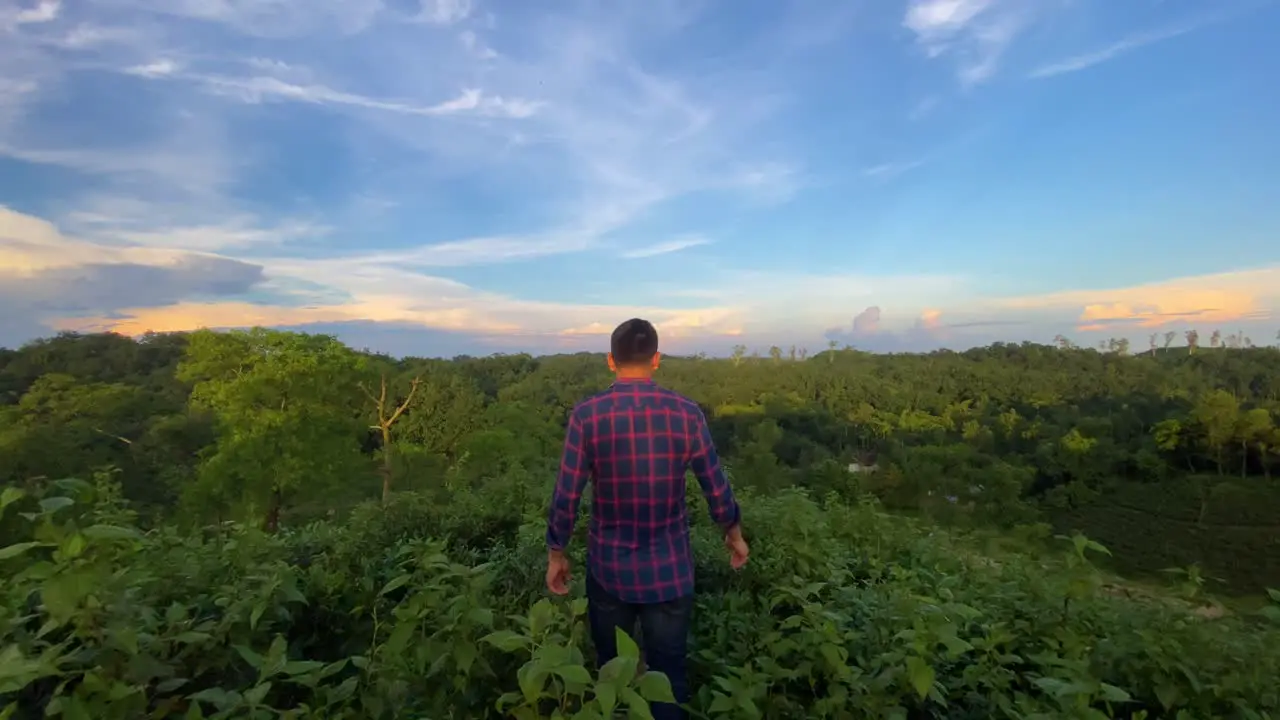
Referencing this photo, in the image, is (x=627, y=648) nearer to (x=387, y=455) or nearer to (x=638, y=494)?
(x=638, y=494)

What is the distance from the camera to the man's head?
2814 millimetres

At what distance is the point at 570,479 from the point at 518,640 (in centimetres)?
129

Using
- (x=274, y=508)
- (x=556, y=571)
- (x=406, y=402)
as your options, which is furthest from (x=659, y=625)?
(x=406, y=402)

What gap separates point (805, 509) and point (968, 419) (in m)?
73.3

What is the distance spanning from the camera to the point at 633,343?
9.24 feet

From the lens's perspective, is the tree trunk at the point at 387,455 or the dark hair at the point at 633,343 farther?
the tree trunk at the point at 387,455

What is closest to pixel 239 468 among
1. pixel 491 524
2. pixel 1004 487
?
pixel 491 524

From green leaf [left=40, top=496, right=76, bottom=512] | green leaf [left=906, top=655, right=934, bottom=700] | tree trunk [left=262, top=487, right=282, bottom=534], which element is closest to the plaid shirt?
green leaf [left=906, top=655, right=934, bottom=700]

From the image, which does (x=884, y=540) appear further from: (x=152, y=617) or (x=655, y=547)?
(x=152, y=617)

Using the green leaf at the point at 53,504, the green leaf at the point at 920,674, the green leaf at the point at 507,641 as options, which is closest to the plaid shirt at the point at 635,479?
the green leaf at the point at 920,674

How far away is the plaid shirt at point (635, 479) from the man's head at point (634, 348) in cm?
6

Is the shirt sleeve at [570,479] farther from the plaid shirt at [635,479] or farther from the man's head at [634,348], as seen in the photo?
the man's head at [634,348]

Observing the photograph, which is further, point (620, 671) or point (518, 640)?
point (518, 640)

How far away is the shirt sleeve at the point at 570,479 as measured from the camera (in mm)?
2770
